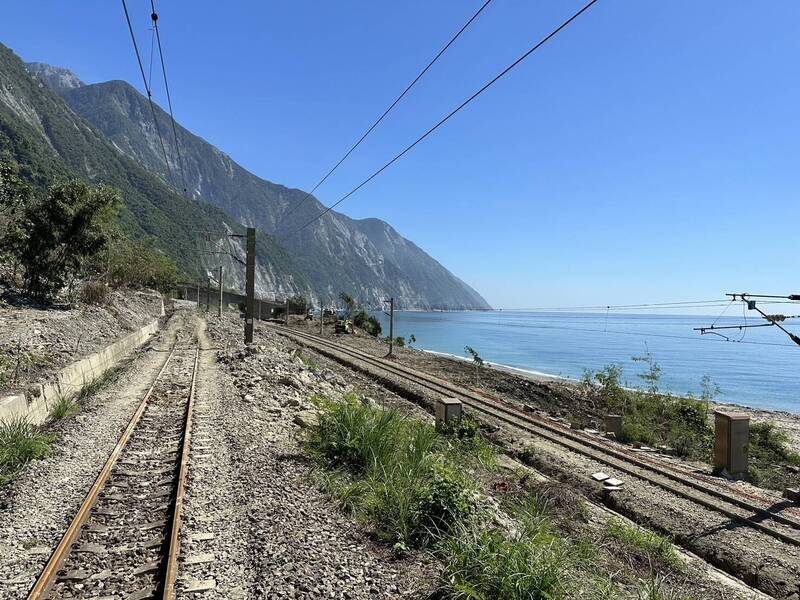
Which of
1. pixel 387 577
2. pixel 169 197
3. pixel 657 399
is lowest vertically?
pixel 657 399

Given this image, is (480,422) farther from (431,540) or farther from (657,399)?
(657,399)

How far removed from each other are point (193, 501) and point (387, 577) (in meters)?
2.74

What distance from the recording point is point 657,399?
24625 mm

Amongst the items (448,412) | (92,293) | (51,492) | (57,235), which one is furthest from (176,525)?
(92,293)

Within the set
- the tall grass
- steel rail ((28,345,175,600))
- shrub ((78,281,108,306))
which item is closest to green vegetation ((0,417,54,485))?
steel rail ((28,345,175,600))

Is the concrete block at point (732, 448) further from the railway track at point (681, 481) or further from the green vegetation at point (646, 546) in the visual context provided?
the green vegetation at point (646, 546)

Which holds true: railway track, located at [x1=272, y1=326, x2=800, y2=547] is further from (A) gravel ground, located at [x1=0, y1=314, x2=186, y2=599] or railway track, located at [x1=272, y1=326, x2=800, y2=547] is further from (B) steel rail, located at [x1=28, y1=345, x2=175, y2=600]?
(A) gravel ground, located at [x1=0, y1=314, x2=186, y2=599]

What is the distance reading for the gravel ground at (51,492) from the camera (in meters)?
4.69

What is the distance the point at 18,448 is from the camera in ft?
23.9

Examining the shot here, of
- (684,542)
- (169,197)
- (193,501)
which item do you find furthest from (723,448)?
(169,197)

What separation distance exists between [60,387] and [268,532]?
31.3ft

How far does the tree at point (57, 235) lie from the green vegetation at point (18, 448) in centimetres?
1930

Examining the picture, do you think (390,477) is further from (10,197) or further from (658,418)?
(10,197)

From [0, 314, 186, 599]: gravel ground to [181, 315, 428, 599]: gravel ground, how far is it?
1.30m
